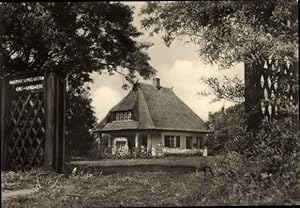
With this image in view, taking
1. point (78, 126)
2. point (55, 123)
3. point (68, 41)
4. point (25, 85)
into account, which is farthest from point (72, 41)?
point (78, 126)

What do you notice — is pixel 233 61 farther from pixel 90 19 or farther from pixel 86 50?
pixel 86 50

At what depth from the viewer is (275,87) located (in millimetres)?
7840

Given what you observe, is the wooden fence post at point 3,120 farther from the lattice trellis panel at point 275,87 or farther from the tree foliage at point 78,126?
the tree foliage at point 78,126

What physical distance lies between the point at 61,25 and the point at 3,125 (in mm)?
2405

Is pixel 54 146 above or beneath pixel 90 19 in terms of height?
beneath

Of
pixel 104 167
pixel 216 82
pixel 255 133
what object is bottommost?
pixel 104 167

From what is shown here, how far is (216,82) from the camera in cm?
943

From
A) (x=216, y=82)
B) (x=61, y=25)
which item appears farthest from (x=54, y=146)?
(x=216, y=82)

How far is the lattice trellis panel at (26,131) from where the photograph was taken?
854 centimetres

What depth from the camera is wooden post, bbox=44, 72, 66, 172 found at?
906 centimetres

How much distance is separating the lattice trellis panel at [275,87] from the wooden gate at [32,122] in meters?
3.62

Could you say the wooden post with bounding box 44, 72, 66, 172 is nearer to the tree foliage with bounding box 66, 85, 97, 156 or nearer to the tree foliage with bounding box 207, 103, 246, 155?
the tree foliage with bounding box 207, 103, 246, 155

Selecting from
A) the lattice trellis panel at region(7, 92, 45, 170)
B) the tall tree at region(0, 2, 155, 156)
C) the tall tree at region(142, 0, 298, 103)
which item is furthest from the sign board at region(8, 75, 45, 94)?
the tall tree at region(142, 0, 298, 103)

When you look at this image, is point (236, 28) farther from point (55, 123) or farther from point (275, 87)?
point (55, 123)
